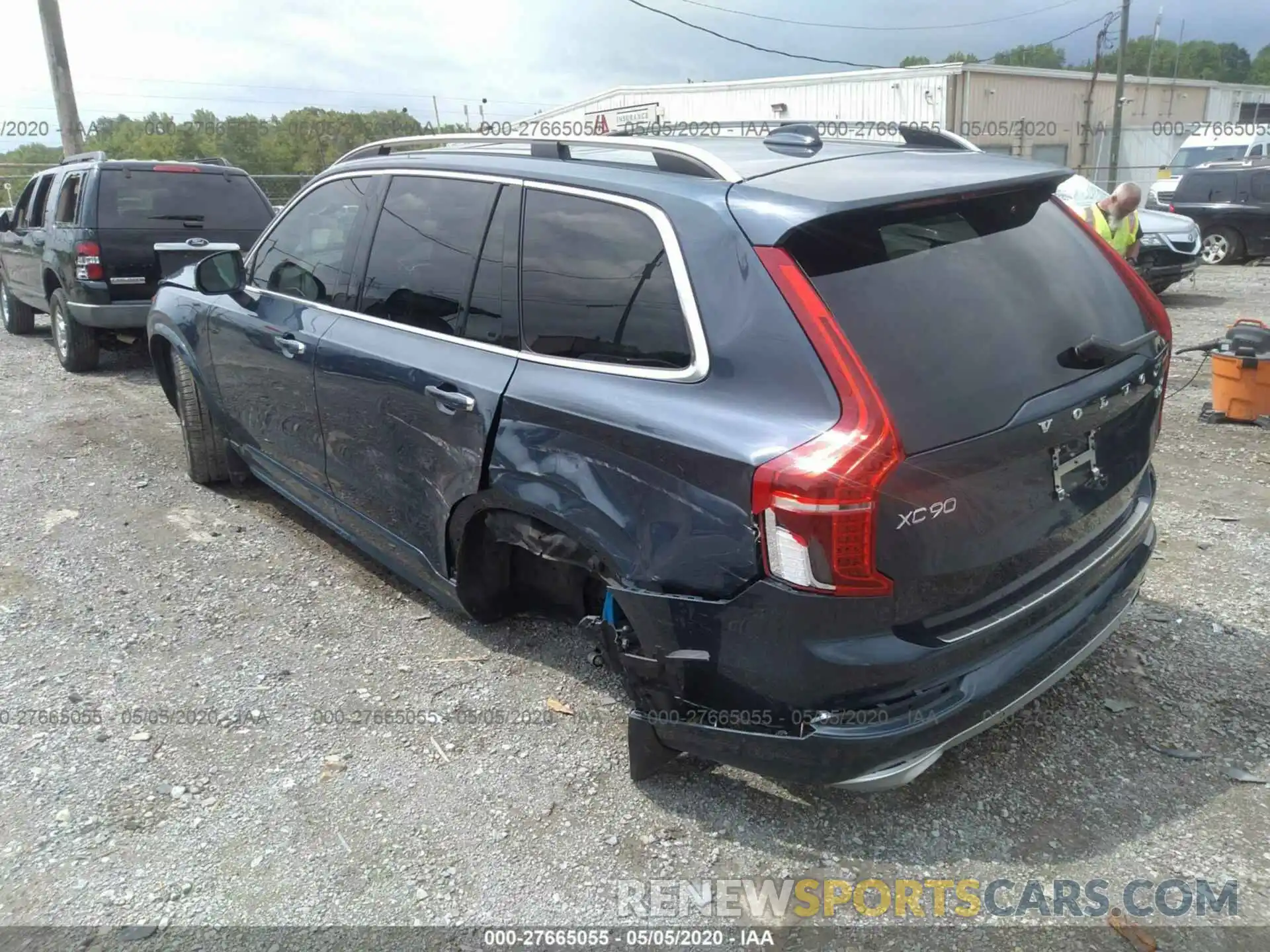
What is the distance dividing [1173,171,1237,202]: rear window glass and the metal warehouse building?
9584 mm

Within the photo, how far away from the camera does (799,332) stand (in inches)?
94.2

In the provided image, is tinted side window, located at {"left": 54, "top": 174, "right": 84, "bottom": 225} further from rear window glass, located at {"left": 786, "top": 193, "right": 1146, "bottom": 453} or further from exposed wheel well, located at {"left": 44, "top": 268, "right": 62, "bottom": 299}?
rear window glass, located at {"left": 786, "top": 193, "right": 1146, "bottom": 453}

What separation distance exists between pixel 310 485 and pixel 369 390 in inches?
37.9

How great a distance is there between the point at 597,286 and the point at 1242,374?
5389 mm

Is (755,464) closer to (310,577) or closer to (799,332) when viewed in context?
(799,332)

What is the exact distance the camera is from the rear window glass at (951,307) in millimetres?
2410

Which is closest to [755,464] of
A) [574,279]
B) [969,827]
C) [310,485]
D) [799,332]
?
[799,332]

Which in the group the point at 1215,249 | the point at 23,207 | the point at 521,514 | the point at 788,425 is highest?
the point at 23,207

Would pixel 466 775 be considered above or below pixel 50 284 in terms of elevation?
below

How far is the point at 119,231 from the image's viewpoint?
8.59 metres

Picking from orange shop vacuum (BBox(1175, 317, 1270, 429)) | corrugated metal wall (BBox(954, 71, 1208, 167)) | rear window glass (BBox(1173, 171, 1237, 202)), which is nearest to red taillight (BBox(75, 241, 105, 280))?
orange shop vacuum (BBox(1175, 317, 1270, 429))

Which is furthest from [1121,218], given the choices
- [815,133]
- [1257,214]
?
[1257,214]

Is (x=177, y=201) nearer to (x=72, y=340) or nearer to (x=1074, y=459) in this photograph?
(x=72, y=340)

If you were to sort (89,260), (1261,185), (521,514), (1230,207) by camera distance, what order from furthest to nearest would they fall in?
(1230,207), (1261,185), (89,260), (521,514)
